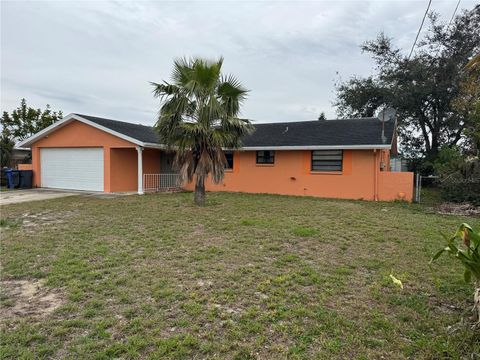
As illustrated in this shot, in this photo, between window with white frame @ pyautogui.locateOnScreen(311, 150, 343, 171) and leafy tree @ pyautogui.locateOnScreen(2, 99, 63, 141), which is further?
leafy tree @ pyautogui.locateOnScreen(2, 99, 63, 141)

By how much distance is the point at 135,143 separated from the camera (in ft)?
46.2

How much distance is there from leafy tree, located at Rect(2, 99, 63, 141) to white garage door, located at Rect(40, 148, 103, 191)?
10007 millimetres

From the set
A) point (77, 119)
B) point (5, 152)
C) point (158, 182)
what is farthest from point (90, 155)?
point (5, 152)

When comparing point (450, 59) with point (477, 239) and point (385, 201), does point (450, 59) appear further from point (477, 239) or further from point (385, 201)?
point (477, 239)

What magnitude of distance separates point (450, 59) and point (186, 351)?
2345 cm

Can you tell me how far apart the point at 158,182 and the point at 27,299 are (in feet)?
41.0

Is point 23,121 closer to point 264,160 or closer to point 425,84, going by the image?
point 264,160

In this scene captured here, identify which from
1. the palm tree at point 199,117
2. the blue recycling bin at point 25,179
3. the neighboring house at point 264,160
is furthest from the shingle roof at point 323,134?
the blue recycling bin at point 25,179

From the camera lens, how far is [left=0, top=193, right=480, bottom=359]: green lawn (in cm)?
270

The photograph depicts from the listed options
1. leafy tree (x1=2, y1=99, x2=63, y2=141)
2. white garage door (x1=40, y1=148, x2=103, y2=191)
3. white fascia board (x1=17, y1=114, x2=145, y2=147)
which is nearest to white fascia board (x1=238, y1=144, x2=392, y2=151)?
white fascia board (x1=17, y1=114, x2=145, y2=147)

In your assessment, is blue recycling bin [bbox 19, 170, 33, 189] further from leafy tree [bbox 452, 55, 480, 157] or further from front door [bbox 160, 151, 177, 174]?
leafy tree [bbox 452, 55, 480, 157]

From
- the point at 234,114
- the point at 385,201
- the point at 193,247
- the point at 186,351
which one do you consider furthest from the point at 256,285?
the point at 385,201

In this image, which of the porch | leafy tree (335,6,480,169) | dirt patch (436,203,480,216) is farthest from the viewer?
leafy tree (335,6,480,169)

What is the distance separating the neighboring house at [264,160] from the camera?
1308cm
